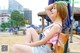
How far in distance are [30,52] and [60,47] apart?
0.27 meters

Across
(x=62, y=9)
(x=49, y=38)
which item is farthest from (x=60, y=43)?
(x=62, y=9)

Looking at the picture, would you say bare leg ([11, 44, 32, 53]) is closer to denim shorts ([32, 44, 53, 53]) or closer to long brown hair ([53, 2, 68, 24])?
denim shorts ([32, 44, 53, 53])

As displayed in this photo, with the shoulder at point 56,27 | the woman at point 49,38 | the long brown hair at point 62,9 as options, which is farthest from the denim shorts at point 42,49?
the long brown hair at point 62,9

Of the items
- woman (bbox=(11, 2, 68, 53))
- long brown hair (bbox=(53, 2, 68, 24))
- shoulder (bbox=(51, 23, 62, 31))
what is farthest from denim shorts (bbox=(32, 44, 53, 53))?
long brown hair (bbox=(53, 2, 68, 24))

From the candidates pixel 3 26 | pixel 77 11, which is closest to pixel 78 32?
pixel 77 11

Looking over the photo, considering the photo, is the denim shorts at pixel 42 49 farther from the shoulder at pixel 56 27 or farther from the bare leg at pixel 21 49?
the shoulder at pixel 56 27

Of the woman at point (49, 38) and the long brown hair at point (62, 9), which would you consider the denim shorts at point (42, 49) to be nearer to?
the woman at point (49, 38)

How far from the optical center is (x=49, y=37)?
222cm

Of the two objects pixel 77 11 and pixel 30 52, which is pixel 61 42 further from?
pixel 77 11

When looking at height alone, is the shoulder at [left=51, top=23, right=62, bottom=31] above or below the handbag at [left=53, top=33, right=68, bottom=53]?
above

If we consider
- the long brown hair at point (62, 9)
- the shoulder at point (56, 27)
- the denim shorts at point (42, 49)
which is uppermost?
the long brown hair at point (62, 9)

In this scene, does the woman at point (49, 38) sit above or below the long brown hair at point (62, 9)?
below

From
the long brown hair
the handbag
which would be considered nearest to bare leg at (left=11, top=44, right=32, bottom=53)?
the handbag

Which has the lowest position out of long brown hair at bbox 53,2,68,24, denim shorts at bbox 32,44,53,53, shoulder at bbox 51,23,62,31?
denim shorts at bbox 32,44,53,53
